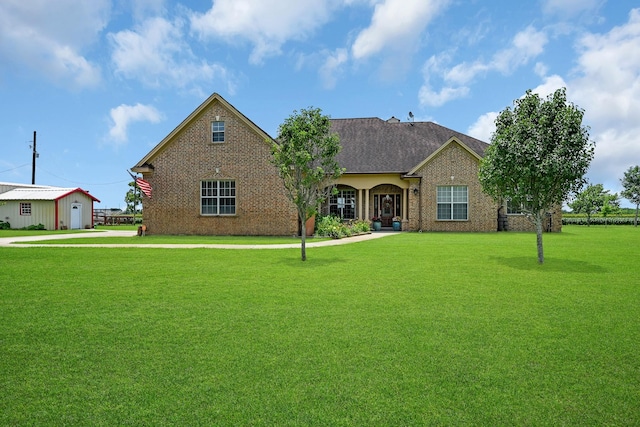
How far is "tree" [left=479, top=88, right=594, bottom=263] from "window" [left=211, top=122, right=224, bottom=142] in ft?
49.7

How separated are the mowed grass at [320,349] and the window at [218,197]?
14.3 meters

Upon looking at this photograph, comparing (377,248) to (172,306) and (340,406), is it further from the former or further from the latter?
(340,406)

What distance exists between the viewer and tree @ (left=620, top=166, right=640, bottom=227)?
4294cm

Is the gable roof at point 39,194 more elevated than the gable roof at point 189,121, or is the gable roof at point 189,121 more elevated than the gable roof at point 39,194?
the gable roof at point 189,121

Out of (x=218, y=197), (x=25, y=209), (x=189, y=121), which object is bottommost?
(x=25, y=209)

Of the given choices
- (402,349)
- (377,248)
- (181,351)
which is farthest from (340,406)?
(377,248)

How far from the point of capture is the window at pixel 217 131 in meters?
23.1

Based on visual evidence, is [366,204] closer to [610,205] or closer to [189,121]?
Result: [189,121]

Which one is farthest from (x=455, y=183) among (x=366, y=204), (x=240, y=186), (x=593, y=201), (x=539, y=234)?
(x=593, y=201)

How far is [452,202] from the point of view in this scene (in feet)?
87.2

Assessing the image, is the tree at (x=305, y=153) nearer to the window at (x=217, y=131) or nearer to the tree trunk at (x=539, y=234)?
the tree trunk at (x=539, y=234)

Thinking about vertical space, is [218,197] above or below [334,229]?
above

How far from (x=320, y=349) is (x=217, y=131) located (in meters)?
20.4

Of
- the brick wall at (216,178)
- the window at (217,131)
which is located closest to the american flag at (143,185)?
the brick wall at (216,178)
